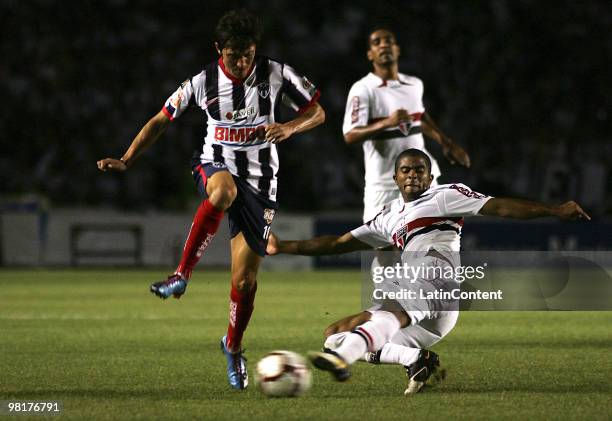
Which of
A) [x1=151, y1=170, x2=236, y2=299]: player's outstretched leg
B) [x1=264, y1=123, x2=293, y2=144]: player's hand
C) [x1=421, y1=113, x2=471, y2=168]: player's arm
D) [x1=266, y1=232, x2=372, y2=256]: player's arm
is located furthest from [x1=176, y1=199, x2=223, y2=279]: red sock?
[x1=421, y1=113, x2=471, y2=168]: player's arm

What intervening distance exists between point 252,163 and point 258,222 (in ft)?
1.14

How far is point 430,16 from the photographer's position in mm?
25219

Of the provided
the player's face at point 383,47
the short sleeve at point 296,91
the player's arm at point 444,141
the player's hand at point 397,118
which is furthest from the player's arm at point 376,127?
the short sleeve at point 296,91

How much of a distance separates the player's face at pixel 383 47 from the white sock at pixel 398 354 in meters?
3.02

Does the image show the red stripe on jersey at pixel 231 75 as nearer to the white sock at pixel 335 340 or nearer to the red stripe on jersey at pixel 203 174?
the red stripe on jersey at pixel 203 174

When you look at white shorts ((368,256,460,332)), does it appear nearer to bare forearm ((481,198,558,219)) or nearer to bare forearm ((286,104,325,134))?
bare forearm ((481,198,558,219))

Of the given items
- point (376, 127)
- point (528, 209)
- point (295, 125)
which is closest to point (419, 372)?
point (528, 209)

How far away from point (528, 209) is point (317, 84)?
64.6ft

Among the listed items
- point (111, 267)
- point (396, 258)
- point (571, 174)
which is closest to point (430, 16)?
point (571, 174)

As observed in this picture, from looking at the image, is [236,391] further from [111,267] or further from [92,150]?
[92,150]

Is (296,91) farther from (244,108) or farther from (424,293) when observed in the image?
(424,293)

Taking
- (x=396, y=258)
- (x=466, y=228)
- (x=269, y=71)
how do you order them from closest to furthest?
(x=269, y=71) → (x=396, y=258) → (x=466, y=228)

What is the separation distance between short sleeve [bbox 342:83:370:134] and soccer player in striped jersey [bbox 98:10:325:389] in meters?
1.93

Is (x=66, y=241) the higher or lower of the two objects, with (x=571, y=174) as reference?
lower
